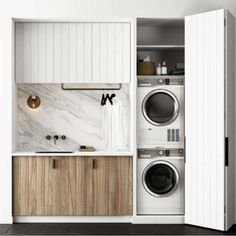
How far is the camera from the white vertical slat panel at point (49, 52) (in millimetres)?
5227

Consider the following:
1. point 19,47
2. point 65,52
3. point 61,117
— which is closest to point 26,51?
point 19,47

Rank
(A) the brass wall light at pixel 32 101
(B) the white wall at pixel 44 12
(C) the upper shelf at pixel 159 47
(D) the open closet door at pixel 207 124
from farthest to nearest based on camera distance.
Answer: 1. (A) the brass wall light at pixel 32 101
2. (C) the upper shelf at pixel 159 47
3. (B) the white wall at pixel 44 12
4. (D) the open closet door at pixel 207 124

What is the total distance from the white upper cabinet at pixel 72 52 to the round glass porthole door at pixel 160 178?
103 centimetres

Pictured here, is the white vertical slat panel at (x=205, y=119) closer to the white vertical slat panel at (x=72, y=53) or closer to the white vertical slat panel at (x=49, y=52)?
the white vertical slat panel at (x=72, y=53)

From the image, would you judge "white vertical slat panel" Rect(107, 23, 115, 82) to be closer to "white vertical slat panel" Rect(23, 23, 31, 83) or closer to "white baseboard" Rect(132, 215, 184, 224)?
"white vertical slat panel" Rect(23, 23, 31, 83)

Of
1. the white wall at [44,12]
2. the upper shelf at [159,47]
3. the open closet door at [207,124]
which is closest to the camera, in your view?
the open closet door at [207,124]

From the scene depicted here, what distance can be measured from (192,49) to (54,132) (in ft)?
6.40

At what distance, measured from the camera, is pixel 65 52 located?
5.24 m

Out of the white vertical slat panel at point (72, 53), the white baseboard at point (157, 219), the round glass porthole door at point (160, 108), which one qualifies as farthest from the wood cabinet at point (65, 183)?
the white vertical slat panel at point (72, 53)

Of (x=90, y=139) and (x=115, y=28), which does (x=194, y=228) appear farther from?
(x=115, y=28)

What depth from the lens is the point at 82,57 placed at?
17.2ft

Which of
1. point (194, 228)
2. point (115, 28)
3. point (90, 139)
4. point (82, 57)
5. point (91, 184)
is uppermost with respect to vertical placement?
point (115, 28)

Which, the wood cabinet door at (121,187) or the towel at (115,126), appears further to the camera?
the towel at (115,126)

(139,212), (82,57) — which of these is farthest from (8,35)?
(139,212)
